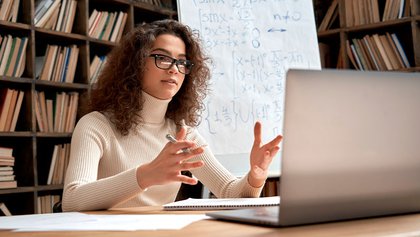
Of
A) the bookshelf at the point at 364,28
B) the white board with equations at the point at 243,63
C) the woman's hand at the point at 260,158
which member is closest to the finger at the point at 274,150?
the woman's hand at the point at 260,158

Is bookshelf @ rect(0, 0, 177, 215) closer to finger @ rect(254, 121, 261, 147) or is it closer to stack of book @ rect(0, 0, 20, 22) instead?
stack of book @ rect(0, 0, 20, 22)

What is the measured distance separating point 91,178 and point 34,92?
1.45m

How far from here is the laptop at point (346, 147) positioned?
2.13 feet

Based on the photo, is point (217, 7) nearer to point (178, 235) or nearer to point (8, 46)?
point (8, 46)

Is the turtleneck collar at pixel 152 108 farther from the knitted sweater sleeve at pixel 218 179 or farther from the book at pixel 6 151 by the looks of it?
the book at pixel 6 151

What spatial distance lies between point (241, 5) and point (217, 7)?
134 millimetres

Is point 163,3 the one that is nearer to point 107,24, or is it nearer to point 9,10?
point 107,24

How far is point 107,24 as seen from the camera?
3180mm

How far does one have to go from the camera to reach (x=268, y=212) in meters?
0.81

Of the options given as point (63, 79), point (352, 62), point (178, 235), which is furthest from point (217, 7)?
point (178, 235)

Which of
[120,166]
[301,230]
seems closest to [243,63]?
[120,166]

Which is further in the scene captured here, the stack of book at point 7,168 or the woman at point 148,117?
the stack of book at point 7,168

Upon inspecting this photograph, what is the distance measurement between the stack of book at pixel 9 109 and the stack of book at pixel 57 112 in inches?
4.3

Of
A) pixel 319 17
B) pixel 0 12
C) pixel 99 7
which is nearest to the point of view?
pixel 0 12
